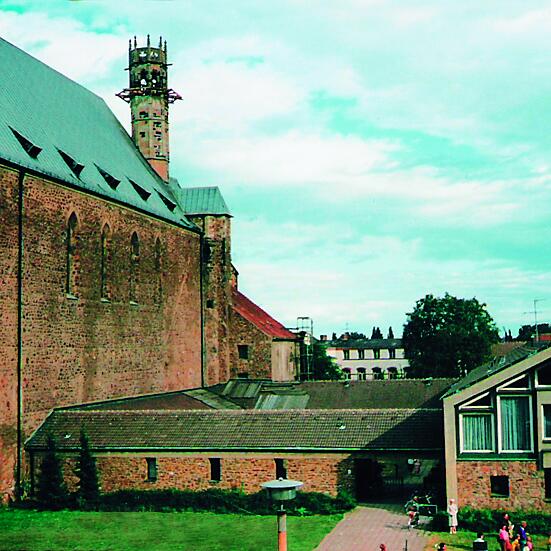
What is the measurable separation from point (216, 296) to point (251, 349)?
13.5ft

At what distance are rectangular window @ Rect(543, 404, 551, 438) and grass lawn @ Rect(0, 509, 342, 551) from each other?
25.1ft

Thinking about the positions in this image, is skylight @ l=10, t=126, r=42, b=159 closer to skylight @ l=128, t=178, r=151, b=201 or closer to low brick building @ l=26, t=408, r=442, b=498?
low brick building @ l=26, t=408, r=442, b=498

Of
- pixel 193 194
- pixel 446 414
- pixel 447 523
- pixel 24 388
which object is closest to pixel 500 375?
pixel 446 414

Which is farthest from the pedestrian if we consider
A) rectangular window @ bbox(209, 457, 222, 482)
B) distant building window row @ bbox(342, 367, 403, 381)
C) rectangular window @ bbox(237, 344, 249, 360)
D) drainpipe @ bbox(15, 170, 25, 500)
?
distant building window row @ bbox(342, 367, 403, 381)

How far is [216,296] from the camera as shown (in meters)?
56.8

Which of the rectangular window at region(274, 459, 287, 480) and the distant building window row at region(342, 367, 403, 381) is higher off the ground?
the distant building window row at region(342, 367, 403, 381)

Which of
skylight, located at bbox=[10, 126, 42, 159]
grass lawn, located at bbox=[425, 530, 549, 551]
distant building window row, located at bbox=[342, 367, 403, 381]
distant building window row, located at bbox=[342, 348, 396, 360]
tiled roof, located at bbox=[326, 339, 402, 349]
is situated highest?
skylight, located at bbox=[10, 126, 42, 159]

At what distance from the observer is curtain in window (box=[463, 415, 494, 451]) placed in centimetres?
3011

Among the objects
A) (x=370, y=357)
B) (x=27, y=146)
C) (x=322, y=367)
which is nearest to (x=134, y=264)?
(x=27, y=146)

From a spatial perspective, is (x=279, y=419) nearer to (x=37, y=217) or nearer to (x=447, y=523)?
(x=447, y=523)

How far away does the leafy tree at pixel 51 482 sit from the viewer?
33906 mm

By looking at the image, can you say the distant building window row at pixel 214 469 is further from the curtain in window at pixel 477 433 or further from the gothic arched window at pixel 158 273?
the gothic arched window at pixel 158 273

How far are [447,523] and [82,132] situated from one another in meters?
29.4

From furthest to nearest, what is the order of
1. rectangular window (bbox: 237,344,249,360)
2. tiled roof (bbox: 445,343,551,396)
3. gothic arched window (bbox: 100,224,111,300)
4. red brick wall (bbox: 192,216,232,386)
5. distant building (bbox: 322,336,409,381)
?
distant building (bbox: 322,336,409,381), rectangular window (bbox: 237,344,249,360), red brick wall (bbox: 192,216,232,386), gothic arched window (bbox: 100,224,111,300), tiled roof (bbox: 445,343,551,396)
